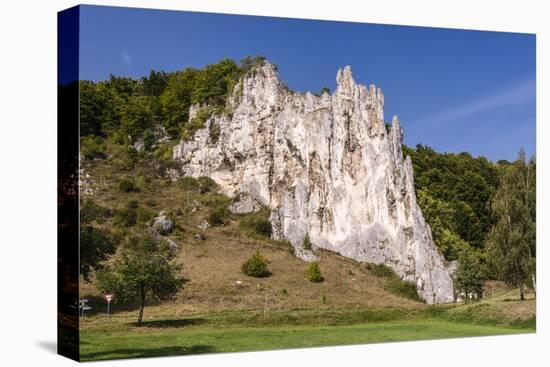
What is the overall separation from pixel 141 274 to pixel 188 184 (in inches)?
124

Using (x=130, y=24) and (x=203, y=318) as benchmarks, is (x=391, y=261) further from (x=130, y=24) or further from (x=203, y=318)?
(x=130, y=24)

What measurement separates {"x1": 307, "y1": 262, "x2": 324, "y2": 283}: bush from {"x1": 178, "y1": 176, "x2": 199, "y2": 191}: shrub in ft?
11.1

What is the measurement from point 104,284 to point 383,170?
8.32m

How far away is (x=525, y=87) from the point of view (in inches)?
989

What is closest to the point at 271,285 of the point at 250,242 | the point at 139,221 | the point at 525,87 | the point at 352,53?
the point at 250,242

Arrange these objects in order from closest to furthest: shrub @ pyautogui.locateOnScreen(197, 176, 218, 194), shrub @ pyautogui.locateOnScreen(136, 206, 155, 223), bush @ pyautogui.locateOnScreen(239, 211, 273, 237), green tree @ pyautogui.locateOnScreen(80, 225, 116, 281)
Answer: green tree @ pyautogui.locateOnScreen(80, 225, 116, 281) < shrub @ pyautogui.locateOnScreen(136, 206, 155, 223) < shrub @ pyautogui.locateOnScreen(197, 176, 218, 194) < bush @ pyautogui.locateOnScreen(239, 211, 273, 237)

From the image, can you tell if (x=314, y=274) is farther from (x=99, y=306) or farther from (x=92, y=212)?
(x=92, y=212)

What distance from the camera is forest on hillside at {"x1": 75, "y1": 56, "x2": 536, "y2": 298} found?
22.8m

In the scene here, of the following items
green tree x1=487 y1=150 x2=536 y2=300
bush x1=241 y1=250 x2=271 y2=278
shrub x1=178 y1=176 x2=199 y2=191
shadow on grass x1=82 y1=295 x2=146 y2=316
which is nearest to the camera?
shadow on grass x1=82 y1=295 x2=146 y2=316

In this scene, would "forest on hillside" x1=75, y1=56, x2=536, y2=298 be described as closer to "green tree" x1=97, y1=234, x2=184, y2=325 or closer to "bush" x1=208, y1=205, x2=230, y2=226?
"bush" x1=208, y1=205, x2=230, y2=226

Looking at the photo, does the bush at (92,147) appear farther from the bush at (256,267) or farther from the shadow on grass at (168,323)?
the bush at (256,267)

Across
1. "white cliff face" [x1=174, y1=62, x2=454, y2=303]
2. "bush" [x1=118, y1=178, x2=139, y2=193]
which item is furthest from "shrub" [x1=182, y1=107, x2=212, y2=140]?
"bush" [x1=118, y1=178, x2=139, y2=193]

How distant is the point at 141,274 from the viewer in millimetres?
20562

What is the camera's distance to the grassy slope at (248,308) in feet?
65.3
